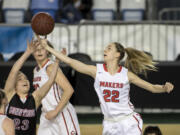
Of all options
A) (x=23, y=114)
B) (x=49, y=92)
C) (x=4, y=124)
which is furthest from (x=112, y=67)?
(x=4, y=124)

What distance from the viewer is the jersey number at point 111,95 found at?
723cm

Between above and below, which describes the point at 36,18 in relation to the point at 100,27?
above

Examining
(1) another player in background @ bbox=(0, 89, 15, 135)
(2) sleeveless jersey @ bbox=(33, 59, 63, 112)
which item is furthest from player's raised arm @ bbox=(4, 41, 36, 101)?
(1) another player in background @ bbox=(0, 89, 15, 135)

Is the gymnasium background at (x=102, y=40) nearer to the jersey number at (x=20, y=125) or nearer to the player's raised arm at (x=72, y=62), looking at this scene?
the player's raised arm at (x=72, y=62)

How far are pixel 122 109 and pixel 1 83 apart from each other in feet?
14.1

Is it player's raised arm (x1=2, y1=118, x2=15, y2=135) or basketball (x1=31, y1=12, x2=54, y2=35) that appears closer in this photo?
player's raised arm (x1=2, y1=118, x2=15, y2=135)

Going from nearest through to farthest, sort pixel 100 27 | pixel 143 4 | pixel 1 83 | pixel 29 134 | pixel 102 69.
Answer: pixel 29 134 < pixel 102 69 < pixel 1 83 < pixel 100 27 < pixel 143 4

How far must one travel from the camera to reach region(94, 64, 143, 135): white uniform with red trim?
7.25 m

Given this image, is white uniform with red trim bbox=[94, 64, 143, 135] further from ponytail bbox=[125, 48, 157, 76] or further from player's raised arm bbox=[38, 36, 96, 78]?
ponytail bbox=[125, 48, 157, 76]

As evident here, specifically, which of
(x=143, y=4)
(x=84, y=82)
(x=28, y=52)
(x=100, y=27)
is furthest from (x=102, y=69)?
(x=143, y=4)

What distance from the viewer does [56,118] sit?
7699 mm

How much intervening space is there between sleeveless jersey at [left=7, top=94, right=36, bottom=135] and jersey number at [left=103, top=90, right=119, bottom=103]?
0.97 meters

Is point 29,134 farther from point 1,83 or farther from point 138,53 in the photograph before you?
point 1,83

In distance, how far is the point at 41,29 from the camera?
754 cm
